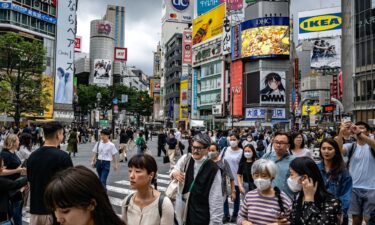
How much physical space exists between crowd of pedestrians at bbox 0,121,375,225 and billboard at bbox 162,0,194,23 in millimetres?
111883

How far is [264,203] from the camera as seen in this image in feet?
12.8

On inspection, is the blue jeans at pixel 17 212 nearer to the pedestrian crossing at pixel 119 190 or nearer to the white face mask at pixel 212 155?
the pedestrian crossing at pixel 119 190

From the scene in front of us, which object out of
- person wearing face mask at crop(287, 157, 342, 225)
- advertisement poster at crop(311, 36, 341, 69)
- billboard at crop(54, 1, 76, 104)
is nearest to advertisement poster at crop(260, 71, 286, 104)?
advertisement poster at crop(311, 36, 341, 69)

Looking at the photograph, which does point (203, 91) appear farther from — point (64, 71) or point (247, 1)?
point (64, 71)

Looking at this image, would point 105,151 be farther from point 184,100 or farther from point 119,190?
point 184,100

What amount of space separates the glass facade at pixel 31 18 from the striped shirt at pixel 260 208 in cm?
5972

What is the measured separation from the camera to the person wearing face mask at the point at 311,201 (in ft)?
11.0

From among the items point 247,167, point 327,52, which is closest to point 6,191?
point 247,167

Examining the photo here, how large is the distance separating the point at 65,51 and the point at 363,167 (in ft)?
207

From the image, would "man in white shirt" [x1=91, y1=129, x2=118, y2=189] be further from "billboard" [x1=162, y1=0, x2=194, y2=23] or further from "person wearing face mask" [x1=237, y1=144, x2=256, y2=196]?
"billboard" [x1=162, y1=0, x2=194, y2=23]

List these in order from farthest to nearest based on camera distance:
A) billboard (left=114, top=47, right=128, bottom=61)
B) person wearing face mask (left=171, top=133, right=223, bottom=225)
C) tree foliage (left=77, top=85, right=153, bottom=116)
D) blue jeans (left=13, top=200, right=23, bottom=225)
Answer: billboard (left=114, top=47, right=128, bottom=61)
tree foliage (left=77, top=85, right=153, bottom=116)
blue jeans (left=13, top=200, right=23, bottom=225)
person wearing face mask (left=171, top=133, right=223, bottom=225)

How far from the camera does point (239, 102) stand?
2813 inches

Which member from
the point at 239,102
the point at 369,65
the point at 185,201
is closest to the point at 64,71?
the point at 239,102

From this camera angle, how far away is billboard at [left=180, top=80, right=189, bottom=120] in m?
93.7
